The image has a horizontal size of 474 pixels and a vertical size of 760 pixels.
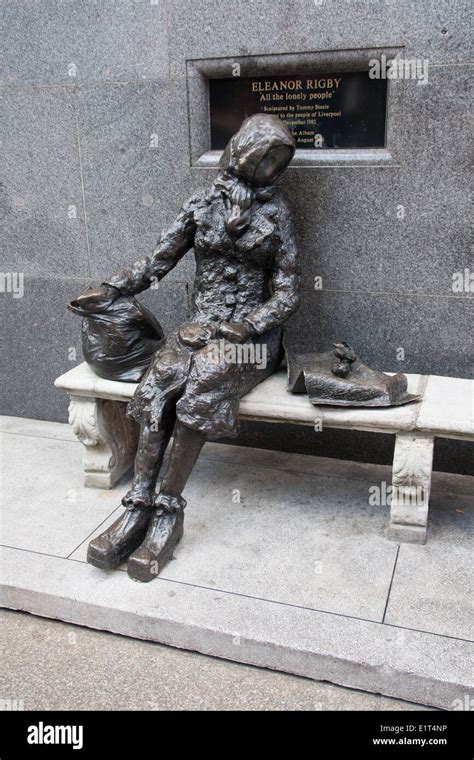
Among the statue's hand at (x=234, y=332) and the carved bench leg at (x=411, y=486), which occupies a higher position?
the statue's hand at (x=234, y=332)

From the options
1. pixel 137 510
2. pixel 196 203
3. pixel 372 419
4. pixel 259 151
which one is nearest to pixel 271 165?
pixel 259 151

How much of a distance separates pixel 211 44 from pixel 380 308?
186 cm

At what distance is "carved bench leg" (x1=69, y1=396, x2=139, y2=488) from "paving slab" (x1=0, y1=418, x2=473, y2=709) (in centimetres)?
13

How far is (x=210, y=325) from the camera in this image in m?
3.99

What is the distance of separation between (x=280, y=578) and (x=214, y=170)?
2483 millimetres

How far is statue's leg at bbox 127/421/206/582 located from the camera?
3592 millimetres

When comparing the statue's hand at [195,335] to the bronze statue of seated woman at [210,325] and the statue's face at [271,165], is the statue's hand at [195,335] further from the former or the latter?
the statue's face at [271,165]

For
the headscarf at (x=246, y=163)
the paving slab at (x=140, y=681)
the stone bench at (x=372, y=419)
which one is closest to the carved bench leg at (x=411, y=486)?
the stone bench at (x=372, y=419)

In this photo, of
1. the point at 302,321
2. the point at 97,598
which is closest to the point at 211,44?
the point at 302,321

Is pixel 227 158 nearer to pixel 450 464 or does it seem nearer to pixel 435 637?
pixel 450 464

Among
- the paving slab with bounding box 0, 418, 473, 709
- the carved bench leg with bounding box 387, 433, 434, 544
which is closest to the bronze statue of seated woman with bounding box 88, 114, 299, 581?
the paving slab with bounding box 0, 418, 473, 709

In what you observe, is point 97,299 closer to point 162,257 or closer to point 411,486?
point 162,257

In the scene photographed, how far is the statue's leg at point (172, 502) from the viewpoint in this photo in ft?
11.8

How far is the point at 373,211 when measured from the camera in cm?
429
